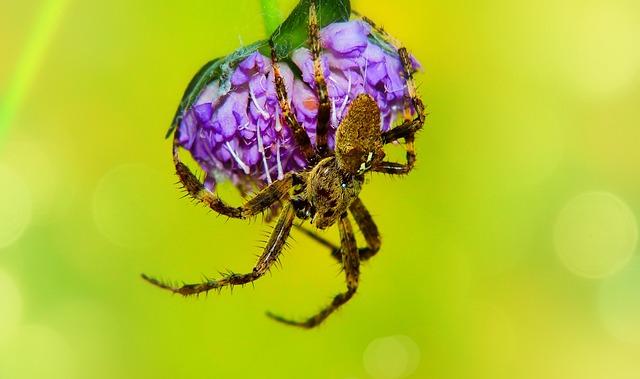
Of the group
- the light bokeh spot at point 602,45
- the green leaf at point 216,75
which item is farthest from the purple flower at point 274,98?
the light bokeh spot at point 602,45

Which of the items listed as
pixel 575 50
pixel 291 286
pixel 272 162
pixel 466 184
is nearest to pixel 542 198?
pixel 466 184

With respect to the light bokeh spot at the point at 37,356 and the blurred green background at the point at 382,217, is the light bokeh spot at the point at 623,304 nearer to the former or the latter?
the blurred green background at the point at 382,217

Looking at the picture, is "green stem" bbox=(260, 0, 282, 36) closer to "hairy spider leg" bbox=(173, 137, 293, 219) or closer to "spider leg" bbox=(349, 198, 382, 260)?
"hairy spider leg" bbox=(173, 137, 293, 219)

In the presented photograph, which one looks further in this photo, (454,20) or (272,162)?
(454,20)

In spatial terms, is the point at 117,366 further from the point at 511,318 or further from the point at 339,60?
the point at 339,60

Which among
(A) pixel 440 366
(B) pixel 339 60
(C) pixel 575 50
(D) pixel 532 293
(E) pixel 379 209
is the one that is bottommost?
(A) pixel 440 366

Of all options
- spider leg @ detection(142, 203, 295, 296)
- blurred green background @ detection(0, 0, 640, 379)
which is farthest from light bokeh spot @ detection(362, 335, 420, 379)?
spider leg @ detection(142, 203, 295, 296)

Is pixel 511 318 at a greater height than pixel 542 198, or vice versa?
pixel 542 198

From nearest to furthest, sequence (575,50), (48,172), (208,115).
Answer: (208,115) → (48,172) → (575,50)
